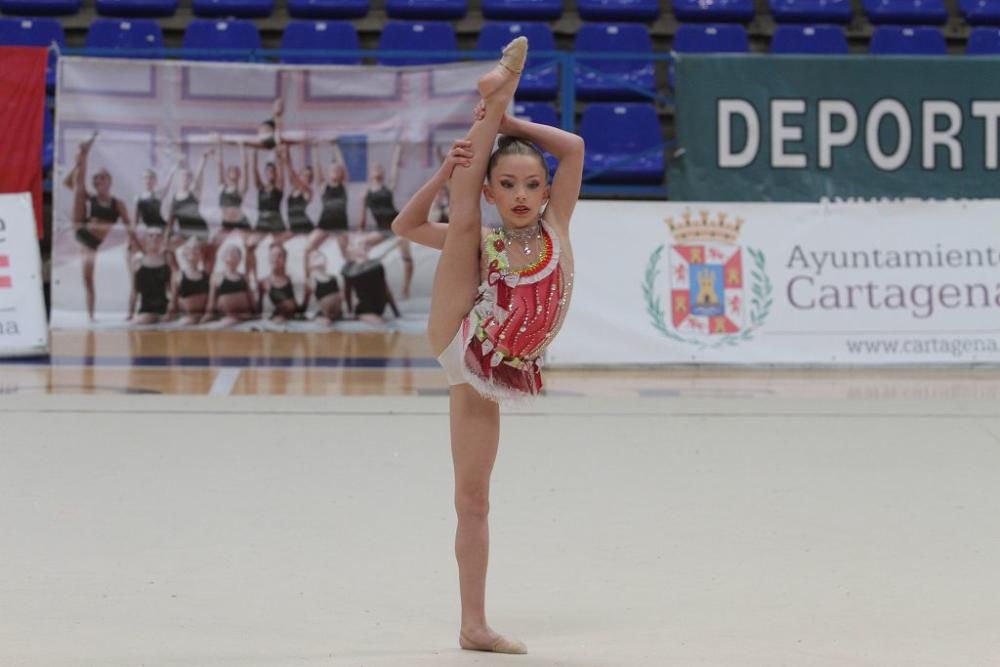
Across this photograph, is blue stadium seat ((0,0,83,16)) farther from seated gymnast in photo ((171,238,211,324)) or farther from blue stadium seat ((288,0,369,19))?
seated gymnast in photo ((171,238,211,324))

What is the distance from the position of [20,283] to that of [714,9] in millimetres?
6518

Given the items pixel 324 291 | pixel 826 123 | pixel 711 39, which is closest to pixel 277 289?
pixel 324 291

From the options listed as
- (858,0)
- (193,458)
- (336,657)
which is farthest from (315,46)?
(336,657)

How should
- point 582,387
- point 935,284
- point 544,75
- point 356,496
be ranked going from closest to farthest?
point 356,496 → point 582,387 → point 935,284 → point 544,75

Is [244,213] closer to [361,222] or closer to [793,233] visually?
[361,222]

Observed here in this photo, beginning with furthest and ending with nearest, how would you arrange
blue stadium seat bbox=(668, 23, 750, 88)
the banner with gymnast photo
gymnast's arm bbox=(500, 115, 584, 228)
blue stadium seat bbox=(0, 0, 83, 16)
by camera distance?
blue stadium seat bbox=(0, 0, 83, 16) < blue stadium seat bbox=(668, 23, 750, 88) < the banner with gymnast photo < gymnast's arm bbox=(500, 115, 584, 228)

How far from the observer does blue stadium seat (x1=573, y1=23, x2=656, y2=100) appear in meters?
12.0

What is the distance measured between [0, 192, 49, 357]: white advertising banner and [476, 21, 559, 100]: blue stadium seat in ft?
14.0

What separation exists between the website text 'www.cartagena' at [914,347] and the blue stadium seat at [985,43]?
4546 mm

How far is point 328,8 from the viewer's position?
12.4m

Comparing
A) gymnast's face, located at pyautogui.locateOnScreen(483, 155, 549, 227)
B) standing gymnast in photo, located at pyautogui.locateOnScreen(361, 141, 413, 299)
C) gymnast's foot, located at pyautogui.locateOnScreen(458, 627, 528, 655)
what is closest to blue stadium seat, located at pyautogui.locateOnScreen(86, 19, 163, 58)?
standing gymnast in photo, located at pyautogui.locateOnScreen(361, 141, 413, 299)

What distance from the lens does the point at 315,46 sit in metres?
12.0

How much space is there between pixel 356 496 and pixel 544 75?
766 cm

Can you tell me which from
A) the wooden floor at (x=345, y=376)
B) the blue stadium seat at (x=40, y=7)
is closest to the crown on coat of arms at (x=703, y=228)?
the wooden floor at (x=345, y=376)
